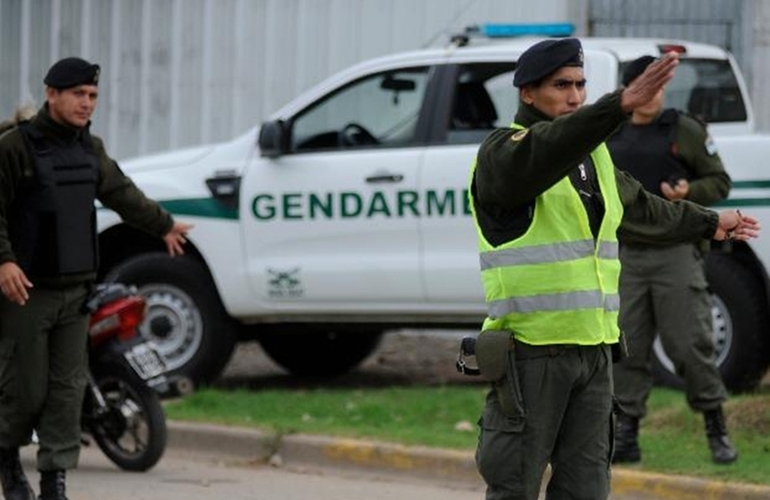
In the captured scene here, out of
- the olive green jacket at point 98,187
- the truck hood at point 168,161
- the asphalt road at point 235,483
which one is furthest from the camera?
the truck hood at point 168,161

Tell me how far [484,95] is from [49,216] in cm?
390

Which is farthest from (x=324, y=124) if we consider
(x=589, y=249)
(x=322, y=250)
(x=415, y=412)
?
(x=589, y=249)

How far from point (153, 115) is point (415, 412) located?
4.54 meters

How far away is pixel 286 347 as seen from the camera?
42.2 feet

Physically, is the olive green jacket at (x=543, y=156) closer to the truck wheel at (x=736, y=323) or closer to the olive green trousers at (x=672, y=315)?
the olive green trousers at (x=672, y=315)

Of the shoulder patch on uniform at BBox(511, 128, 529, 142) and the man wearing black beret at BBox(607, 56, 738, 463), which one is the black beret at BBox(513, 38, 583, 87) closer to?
the shoulder patch on uniform at BBox(511, 128, 529, 142)

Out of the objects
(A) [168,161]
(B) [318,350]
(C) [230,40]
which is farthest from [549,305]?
(C) [230,40]

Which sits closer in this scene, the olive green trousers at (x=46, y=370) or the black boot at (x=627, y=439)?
the olive green trousers at (x=46, y=370)

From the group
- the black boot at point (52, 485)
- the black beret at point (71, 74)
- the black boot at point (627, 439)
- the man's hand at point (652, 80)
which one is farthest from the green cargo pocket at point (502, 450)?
the black boot at point (627, 439)

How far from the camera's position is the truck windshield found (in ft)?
37.6

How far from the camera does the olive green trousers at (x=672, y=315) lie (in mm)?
9023

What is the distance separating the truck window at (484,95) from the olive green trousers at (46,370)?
369 cm

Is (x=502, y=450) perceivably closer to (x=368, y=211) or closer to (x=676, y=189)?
(x=676, y=189)

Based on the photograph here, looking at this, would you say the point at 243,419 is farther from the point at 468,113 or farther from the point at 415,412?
the point at 468,113
